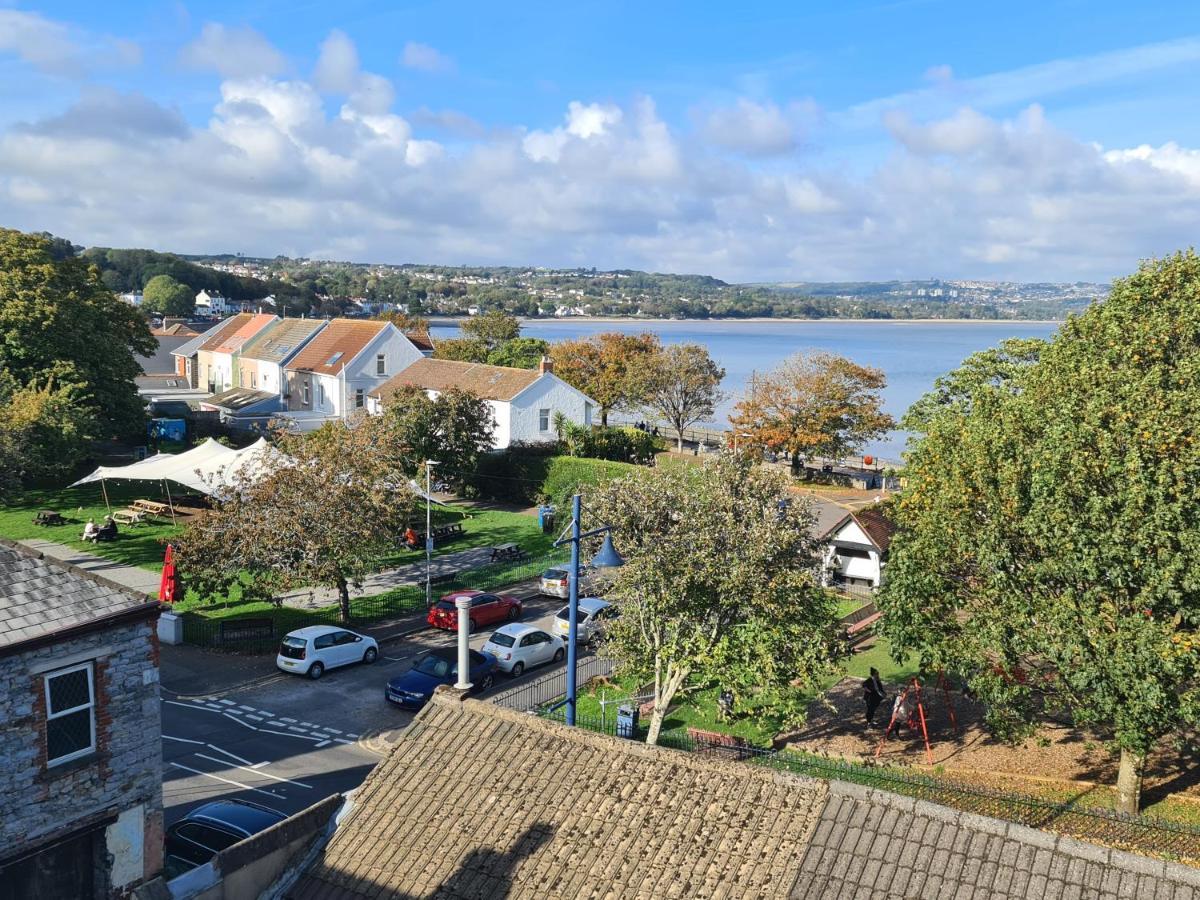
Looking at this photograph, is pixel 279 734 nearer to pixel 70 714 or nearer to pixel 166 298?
pixel 70 714

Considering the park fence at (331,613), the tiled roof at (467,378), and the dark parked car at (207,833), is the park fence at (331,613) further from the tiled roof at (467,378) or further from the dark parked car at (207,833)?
the tiled roof at (467,378)

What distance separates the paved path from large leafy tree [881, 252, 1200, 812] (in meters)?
25.2

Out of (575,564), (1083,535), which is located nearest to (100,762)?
(575,564)

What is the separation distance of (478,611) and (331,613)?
16.1ft

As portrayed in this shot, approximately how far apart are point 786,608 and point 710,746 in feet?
11.6

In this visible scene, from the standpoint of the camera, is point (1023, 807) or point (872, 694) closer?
point (1023, 807)

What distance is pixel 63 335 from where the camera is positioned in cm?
5025

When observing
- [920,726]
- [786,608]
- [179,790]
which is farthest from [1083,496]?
[179,790]

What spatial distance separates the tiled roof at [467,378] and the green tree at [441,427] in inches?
145

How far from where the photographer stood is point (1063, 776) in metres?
19.7

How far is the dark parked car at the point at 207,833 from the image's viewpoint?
50.2ft

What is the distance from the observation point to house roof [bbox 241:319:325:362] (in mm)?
73438

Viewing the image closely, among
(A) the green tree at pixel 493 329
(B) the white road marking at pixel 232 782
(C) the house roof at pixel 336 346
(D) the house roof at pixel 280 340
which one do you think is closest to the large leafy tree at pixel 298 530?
(B) the white road marking at pixel 232 782

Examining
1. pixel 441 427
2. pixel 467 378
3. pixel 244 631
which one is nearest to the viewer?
pixel 244 631
